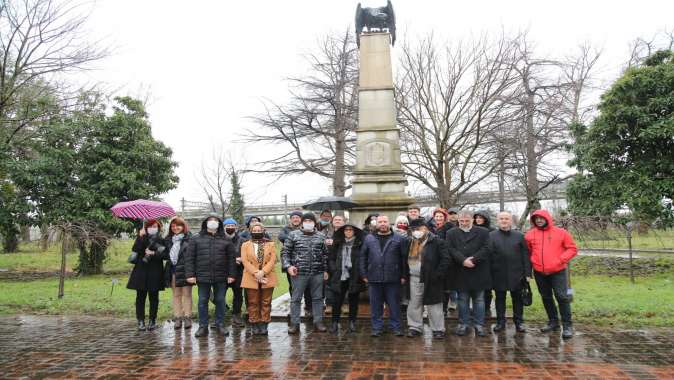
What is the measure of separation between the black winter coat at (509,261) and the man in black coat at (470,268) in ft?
0.50

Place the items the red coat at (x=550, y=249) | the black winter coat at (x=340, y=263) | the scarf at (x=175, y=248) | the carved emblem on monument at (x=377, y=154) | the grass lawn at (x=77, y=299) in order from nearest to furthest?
the red coat at (x=550, y=249)
the black winter coat at (x=340, y=263)
the scarf at (x=175, y=248)
the grass lawn at (x=77, y=299)
the carved emblem on monument at (x=377, y=154)

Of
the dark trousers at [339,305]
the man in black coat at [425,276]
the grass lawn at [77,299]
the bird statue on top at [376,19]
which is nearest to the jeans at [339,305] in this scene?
the dark trousers at [339,305]

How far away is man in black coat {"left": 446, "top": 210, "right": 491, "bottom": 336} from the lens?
6582mm

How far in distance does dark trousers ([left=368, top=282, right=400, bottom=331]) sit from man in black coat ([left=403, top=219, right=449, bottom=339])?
0.18m

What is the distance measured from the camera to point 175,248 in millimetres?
7277

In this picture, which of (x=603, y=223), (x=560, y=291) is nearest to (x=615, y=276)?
(x=603, y=223)

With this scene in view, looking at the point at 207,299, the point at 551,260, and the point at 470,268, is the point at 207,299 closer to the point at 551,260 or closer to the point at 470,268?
the point at 470,268

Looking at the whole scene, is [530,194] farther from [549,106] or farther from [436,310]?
[436,310]

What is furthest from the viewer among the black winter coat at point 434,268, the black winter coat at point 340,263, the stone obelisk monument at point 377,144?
the stone obelisk monument at point 377,144

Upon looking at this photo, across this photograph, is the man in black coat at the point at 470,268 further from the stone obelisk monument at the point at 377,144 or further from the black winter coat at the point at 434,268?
the stone obelisk monument at the point at 377,144

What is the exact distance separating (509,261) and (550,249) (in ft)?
1.83

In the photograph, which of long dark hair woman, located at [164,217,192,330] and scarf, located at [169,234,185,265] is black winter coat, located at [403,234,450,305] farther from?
scarf, located at [169,234,185,265]

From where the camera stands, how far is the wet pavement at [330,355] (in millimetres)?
4941

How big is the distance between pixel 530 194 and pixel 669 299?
238 inches
